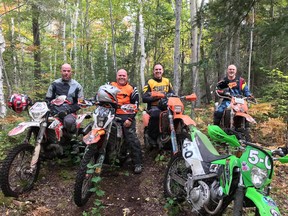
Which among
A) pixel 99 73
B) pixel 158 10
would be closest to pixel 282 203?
pixel 158 10

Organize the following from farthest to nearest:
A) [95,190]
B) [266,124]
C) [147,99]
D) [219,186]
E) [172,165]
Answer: [266,124]
[147,99]
[172,165]
[95,190]
[219,186]

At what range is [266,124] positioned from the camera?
8180mm

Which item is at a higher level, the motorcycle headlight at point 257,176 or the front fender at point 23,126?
the front fender at point 23,126

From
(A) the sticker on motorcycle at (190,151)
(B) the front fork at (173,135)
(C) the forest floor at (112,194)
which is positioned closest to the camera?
(A) the sticker on motorcycle at (190,151)

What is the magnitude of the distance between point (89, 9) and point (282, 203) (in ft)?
64.7

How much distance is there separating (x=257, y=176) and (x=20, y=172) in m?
3.35

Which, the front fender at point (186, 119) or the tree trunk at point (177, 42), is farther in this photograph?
the tree trunk at point (177, 42)

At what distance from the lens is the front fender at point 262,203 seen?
235 centimetres

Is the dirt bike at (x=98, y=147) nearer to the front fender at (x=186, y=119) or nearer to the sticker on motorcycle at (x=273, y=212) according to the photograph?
the front fender at (x=186, y=119)

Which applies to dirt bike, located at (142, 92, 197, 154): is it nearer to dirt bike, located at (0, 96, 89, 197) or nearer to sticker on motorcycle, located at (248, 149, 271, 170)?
sticker on motorcycle, located at (248, 149, 271, 170)

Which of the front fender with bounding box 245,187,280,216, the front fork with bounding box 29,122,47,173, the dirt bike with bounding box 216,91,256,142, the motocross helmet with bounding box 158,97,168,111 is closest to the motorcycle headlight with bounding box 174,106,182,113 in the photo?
the motocross helmet with bounding box 158,97,168,111

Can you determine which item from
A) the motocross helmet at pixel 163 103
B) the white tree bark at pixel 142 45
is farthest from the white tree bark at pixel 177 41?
the white tree bark at pixel 142 45

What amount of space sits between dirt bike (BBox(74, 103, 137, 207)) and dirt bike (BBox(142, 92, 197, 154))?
67 centimetres

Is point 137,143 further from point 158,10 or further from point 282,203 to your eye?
point 158,10
